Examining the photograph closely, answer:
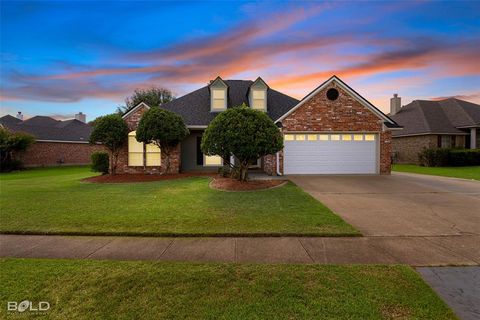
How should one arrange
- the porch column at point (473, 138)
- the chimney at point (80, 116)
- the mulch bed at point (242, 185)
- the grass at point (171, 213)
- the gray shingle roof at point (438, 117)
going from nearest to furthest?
the grass at point (171, 213), the mulch bed at point (242, 185), the porch column at point (473, 138), the gray shingle roof at point (438, 117), the chimney at point (80, 116)

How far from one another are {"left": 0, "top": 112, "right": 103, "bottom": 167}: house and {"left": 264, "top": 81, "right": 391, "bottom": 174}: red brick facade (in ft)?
90.9

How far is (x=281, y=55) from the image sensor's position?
14484 millimetres

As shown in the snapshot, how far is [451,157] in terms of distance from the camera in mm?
22516

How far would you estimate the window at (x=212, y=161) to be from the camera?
1750 centimetres

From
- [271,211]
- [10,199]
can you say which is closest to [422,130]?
[271,211]

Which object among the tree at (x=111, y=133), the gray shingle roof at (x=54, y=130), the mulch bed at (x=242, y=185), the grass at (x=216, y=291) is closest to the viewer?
the grass at (x=216, y=291)

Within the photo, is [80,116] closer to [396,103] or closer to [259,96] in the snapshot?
[259,96]

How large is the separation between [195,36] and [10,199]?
35.7ft

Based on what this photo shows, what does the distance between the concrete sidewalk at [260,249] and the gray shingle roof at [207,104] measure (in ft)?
40.4

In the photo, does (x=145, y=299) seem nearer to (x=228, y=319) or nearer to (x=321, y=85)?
(x=228, y=319)

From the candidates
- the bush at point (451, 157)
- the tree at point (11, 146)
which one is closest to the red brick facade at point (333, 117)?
the bush at point (451, 157)

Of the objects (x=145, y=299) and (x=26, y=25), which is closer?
(x=145, y=299)

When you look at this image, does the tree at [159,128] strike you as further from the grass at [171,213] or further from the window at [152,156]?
the grass at [171,213]

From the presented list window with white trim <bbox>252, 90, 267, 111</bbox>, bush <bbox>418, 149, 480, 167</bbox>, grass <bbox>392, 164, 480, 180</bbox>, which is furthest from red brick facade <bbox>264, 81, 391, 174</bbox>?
bush <bbox>418, 149, 480, 167</bbox>
